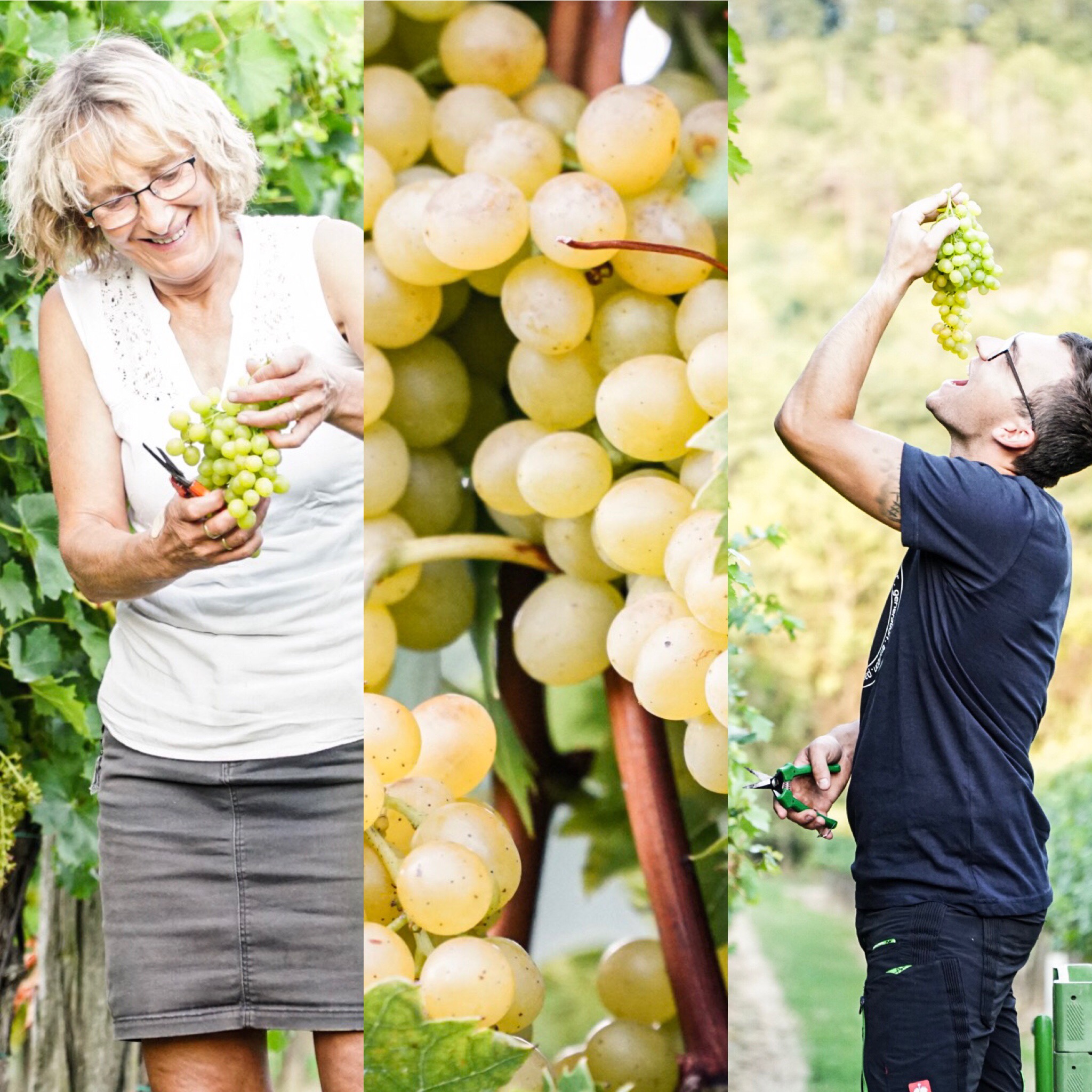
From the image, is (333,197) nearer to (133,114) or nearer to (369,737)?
(133,114)

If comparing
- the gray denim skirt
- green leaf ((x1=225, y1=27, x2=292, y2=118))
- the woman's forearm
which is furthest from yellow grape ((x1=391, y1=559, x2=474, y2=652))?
green leaf ((x1=225, y1=27, x2=292, y2=118))

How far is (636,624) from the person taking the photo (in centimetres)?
103

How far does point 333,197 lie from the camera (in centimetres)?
210

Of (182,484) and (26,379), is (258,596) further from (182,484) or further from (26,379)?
(26,379)

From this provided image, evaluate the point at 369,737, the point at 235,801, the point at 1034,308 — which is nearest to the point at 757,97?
the point at 1034,308

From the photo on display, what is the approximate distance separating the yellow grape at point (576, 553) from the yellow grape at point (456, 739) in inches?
5.6

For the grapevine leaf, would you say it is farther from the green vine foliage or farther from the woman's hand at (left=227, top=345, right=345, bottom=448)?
the green vine foliage

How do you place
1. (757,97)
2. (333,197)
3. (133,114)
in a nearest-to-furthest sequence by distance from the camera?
(133,114) < (333,197) < (757,97)

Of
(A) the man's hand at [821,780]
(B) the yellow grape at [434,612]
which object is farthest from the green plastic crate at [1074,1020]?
(B) the yellow grape at [434,612]

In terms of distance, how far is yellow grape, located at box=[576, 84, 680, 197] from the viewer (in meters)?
0.95

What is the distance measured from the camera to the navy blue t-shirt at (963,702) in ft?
4.32

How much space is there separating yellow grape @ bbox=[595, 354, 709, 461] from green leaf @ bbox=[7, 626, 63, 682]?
41.8 inches

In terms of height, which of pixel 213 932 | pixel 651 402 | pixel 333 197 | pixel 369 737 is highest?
pixel 333 197

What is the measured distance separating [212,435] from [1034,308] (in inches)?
102
